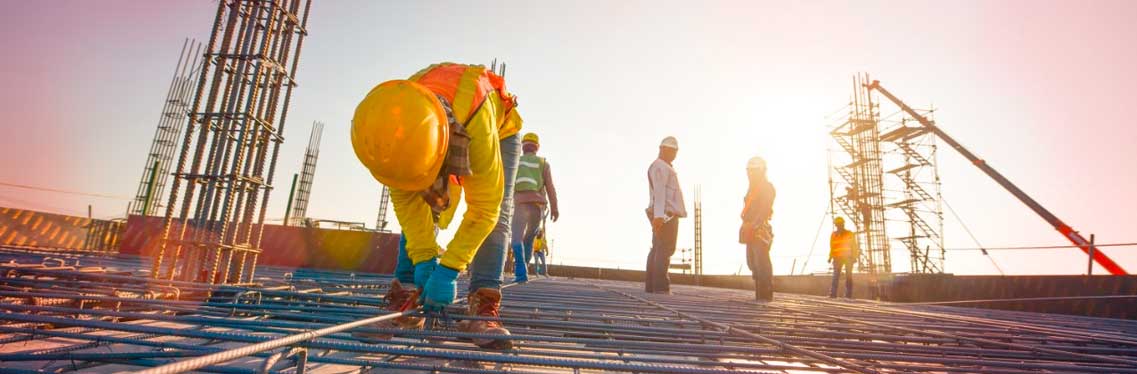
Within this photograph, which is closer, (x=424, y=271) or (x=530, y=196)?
(x=424, y=271)

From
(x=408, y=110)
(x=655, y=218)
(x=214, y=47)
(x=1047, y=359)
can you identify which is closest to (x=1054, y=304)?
(x=655, y=218)

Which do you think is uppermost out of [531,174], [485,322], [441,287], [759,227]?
[531,174]

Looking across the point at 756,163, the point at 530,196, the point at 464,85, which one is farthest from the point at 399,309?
the point at 756,163

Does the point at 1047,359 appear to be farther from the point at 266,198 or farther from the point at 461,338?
the point at 266,198

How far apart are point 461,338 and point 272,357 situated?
72cm

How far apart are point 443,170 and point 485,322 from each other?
26.1 inches

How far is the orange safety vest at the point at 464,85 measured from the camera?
7.07 feet

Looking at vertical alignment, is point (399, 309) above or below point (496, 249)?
below

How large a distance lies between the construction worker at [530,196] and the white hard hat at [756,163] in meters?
2.45

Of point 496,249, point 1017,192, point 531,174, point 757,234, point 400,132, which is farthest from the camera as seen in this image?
point 1017,192

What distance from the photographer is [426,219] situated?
2.36 m

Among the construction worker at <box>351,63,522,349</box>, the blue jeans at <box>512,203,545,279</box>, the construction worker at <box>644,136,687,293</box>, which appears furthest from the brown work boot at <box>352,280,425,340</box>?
the construction worker at <box>644,136,687,293</box>

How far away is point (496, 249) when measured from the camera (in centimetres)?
249

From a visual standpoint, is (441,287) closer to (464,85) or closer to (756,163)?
(464,85)
